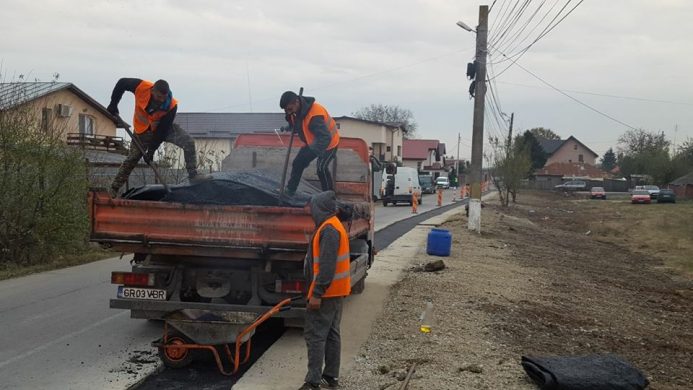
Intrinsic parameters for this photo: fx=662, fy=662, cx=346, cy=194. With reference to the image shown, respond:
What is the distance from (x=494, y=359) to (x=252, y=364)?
8.01ft

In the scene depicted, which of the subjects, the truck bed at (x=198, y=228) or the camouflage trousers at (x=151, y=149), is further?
the camouflage trousers at (x=151, y=149)

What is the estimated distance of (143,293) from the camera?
6633 millimetres

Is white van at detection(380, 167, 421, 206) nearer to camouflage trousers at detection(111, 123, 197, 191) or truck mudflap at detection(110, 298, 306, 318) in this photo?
camouflage trousers at detection(111, 123, 197, 191)

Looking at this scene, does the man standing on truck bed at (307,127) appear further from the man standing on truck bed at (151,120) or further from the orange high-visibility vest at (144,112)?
the orange high-visibility vest at (144,112)

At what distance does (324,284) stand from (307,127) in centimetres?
297

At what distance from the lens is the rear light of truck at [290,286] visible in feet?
21.5

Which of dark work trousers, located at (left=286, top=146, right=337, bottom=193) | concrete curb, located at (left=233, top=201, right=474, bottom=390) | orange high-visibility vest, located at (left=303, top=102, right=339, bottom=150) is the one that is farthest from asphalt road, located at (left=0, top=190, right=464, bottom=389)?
orange high-visibility vest, located at (left=303, top=102, right=339, bottom=150)

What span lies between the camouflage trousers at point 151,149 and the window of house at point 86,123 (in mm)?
28582

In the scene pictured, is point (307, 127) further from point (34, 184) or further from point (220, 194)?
point (34, 184)

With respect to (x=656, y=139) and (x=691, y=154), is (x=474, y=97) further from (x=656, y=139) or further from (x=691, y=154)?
(x=656, y=139)

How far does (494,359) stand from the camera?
6.73 metres

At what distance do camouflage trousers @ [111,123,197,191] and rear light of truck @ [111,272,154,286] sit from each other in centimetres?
137

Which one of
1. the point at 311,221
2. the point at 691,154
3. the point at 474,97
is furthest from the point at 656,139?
the point at 311,221

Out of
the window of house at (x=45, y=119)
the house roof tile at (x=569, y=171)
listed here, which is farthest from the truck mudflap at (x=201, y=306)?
the house roof tile at (x=569, y=171)
